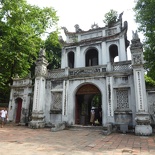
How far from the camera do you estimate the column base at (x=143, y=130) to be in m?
8.27

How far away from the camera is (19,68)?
15.4m

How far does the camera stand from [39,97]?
38.1 ft

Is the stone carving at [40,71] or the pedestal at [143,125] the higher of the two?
the stone carving at [40,71]

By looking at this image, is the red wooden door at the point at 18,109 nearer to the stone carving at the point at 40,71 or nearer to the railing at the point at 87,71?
the stone carving at the point at 40,71

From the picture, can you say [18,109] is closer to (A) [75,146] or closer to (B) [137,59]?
(A) [75,146]

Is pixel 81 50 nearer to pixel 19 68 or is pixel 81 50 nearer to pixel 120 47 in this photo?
pixel 120 47

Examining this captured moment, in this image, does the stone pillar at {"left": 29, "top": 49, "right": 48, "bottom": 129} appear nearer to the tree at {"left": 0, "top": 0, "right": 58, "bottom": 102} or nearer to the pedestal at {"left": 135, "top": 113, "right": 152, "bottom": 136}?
the tree at {"left": 0, "top": 0, "right": 58, "bottom": 102}

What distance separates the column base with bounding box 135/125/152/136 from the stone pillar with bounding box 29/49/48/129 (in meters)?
6.69

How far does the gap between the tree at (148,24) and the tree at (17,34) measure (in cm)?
982

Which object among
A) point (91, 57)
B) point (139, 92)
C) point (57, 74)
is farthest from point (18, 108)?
point (139, 92)

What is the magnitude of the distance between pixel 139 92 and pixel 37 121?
7386 mm

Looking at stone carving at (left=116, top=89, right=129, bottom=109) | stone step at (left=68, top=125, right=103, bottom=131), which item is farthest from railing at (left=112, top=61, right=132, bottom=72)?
stone step at (left=68, top=125, right=103, bottom=131)

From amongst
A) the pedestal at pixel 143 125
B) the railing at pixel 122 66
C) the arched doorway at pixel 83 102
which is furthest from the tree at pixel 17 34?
the pedestal at pixel 143 125

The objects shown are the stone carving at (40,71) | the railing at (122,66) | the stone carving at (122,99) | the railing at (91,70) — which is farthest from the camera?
the stone carving at (40,71)
